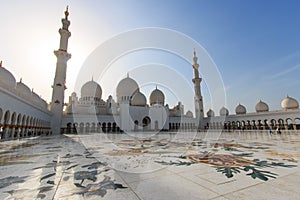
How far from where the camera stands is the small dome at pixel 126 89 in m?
25.0

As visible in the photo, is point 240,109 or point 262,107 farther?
point 240,109

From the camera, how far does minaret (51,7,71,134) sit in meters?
18.5

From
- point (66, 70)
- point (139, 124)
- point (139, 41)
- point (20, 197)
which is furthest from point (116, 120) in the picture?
point (20, 197)

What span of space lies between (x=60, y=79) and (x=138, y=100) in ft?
36.9

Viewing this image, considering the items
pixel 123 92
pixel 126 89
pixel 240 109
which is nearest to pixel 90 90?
pixel 123 92

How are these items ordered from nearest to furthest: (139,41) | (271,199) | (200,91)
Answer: (271,199) < (139,41) < (200,91)

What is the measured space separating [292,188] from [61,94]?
20.9 meters

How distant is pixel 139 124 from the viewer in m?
22.9

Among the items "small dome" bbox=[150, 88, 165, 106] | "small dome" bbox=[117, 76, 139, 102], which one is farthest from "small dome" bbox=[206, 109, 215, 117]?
"small dome" bbox=[117, 76, 139, 102]

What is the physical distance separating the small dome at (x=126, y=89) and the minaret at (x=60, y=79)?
27.0 ft

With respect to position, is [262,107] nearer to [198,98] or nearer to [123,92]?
[198,98]

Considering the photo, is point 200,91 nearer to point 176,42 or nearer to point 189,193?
point 176,42

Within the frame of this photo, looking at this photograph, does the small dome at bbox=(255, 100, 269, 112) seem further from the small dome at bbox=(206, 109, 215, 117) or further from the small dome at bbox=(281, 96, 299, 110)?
the small dome at bbox=(206, 109, 215, 117)

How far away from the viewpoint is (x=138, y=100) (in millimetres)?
25297
